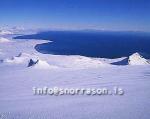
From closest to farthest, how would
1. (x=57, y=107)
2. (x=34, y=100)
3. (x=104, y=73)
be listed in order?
(x=57, y=107) < (x=34, y=100) < (x=104, y=73)

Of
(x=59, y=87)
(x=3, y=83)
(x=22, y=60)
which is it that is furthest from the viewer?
(x=22, y=60)

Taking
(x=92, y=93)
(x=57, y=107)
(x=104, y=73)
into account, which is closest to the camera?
(x=57, y=107)

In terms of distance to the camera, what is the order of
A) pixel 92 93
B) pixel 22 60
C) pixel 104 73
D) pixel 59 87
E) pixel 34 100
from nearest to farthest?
pixel 34 100 < pixel 92 93 < pixel 59 87 < pixel 104 73 < pixel 22 60

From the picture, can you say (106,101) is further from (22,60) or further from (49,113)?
(22,60)

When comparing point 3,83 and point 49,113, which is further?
point 3,83

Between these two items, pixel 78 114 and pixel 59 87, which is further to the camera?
pixel 59 87

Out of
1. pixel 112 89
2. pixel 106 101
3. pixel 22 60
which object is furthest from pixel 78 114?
pixel 22 60

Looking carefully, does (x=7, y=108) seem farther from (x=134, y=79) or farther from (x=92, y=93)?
(x=134, y=79)

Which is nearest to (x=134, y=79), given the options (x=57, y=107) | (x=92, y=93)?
(x=92, y=93)
